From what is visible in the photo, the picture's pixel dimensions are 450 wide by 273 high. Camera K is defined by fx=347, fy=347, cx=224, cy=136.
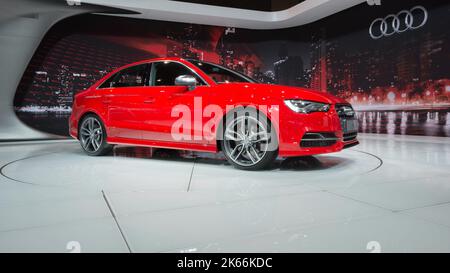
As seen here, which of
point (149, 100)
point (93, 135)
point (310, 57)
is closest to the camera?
point (149, 100)

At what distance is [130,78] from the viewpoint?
4.58 m

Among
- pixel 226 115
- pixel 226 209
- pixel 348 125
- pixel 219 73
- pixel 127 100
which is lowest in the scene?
pixel 226 209

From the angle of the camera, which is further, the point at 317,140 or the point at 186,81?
the point at 186,81

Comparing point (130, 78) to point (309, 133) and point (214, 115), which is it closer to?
point (214, 115)

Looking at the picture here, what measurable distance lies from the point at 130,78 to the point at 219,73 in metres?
1.23

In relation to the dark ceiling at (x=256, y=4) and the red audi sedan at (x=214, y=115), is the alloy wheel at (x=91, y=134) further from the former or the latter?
the dark ceiling at (x=256, y=4)

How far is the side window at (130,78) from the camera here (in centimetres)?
443

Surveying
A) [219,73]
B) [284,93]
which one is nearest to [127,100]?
[219,73]

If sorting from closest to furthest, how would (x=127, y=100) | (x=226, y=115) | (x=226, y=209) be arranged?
(x=226, y=209)
(x=226, y=115)
(x=127, y=100)

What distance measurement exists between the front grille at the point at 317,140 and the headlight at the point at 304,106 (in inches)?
9.3
